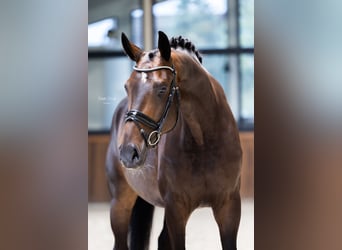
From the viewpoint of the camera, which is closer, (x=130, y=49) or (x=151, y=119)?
(x=151, y=119)

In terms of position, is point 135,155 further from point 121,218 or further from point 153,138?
point 121,218

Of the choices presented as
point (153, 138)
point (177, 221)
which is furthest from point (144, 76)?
point (177, 221)

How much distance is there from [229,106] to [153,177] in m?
0.34

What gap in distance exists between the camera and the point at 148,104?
1.09m

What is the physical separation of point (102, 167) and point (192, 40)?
530 mm

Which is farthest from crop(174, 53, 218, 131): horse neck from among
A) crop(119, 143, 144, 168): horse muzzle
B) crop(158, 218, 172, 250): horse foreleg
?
crop(158, 218, 172, 250): horse foreleg

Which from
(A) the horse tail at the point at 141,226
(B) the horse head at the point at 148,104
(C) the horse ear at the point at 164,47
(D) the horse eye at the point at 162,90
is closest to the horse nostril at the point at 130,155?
(B) the horse head at the point at 148,104

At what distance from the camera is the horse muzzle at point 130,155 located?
106 cm

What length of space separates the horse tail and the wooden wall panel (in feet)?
0.67

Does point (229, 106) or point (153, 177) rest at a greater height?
point (229, 106)
